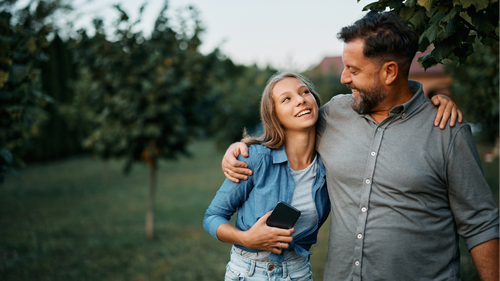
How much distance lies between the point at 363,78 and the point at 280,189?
770 mm

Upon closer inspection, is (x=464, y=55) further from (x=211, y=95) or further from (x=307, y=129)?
(x=211, y=95)

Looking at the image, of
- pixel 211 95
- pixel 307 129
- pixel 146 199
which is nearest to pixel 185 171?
pixel 146 199

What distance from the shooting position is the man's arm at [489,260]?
1810mm

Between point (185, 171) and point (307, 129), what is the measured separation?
13998mm

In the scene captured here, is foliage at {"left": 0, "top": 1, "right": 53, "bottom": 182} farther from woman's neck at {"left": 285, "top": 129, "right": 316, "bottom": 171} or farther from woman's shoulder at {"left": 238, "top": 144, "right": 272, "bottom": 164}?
woman's neck at {"left": 285, "top": 129, "right": 316, "bottom": 171}

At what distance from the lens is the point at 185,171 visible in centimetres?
1591

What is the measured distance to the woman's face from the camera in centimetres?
223

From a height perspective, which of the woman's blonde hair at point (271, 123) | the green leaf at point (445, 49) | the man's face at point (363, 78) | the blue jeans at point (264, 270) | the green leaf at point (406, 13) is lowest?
the blue jeans at point (264, 270)

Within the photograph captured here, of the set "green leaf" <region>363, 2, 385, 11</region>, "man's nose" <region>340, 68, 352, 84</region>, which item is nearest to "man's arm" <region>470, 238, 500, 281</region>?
"man's nose" <region>340, 68, 352, 84</region>

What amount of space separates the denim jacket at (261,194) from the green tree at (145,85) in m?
4.35

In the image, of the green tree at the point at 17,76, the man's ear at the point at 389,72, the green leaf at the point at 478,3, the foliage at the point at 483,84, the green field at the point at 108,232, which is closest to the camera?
the green leaf at the point at 478,3

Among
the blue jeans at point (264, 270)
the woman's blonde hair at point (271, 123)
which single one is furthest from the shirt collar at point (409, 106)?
the blue jeans at point (264, 270)

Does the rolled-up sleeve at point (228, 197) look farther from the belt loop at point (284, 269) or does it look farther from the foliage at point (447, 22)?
the foliage at point (447, 22)

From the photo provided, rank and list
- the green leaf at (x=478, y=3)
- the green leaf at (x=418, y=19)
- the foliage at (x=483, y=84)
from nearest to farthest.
Result: the green leaf at (x=478, y=3), the green leaf at (x=418, y=19), the foliage at (x=483, y=84)
